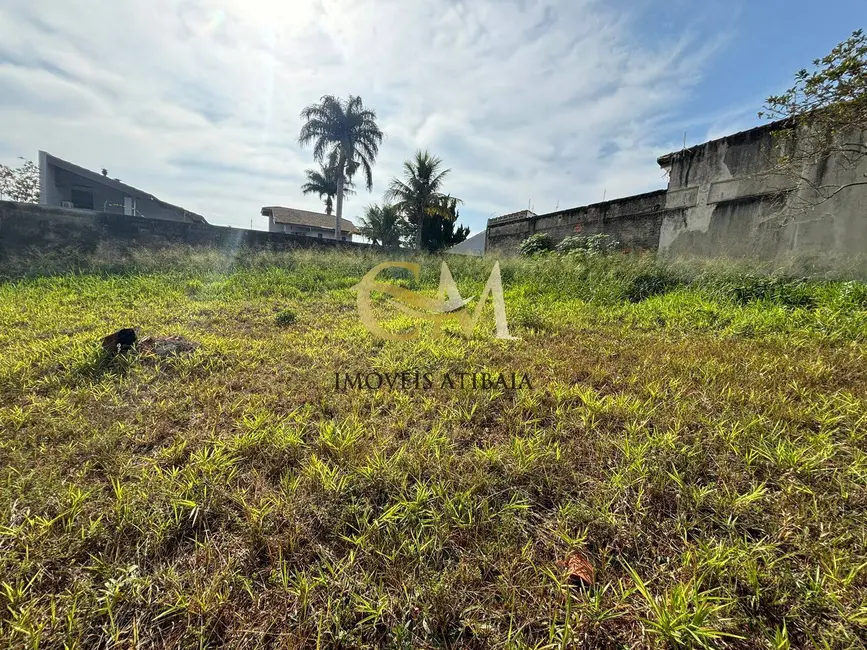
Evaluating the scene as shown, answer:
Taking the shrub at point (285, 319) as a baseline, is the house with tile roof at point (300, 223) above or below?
above

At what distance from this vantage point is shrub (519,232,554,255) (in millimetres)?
10775

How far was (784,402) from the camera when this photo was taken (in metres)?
2.11

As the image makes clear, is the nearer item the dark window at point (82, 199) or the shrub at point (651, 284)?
the shrub at point (651, 284)

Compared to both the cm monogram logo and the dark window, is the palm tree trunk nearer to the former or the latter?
the dark window

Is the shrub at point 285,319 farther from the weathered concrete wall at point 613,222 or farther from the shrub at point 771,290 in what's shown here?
the weathered concrete wall at point 613,222

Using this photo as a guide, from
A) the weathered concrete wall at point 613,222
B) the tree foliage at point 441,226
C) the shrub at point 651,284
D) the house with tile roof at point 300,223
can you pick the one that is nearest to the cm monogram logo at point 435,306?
the shrub at point 651,284

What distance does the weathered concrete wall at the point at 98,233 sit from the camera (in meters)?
8.05

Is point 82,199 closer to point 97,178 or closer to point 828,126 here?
point 97,178

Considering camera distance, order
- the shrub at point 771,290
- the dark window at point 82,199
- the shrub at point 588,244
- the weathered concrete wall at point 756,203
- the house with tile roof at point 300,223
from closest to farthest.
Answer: the shrub at point 771,290 → the weathered concrete wall at point 756,203 → the shrub at point 588,244 → the dark window at point 82,199 → the house with tile roof at point 300,223

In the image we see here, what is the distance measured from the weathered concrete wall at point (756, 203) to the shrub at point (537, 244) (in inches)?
133

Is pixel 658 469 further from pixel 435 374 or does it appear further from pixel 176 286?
pixel 176 286

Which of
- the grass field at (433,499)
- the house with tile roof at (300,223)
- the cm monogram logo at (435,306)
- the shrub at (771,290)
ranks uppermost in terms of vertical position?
the house with tile roof at (300,223)

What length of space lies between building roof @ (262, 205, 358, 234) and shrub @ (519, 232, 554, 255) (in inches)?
672

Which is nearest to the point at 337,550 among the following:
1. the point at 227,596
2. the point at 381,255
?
the point at 227,596
